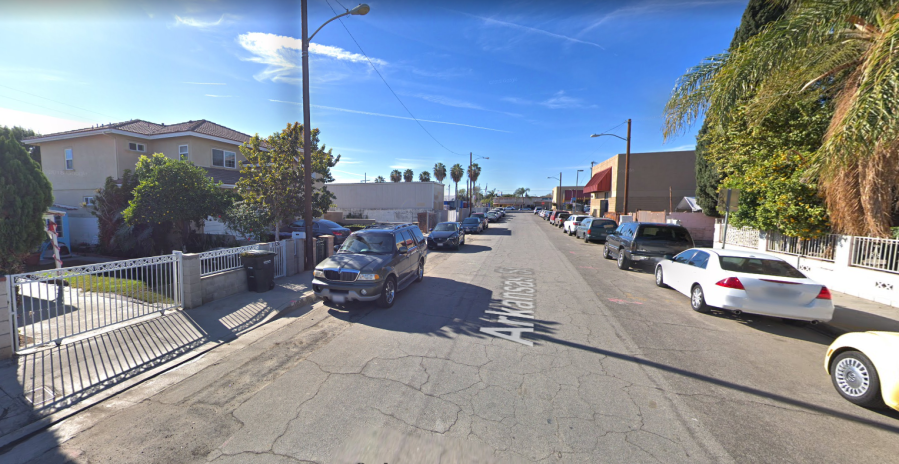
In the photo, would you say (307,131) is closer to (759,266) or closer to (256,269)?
(256,269)

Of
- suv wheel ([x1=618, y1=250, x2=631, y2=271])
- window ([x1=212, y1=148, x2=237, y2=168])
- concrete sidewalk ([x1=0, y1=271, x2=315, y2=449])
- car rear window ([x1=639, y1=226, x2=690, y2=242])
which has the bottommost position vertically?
concrete sidewalk ([x1=0, y1=271, x2=315, y2=449])

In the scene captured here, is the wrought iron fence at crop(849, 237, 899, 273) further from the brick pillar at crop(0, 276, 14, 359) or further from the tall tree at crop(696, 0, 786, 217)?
the brick pillar at crop(0, 276, 14, 359)

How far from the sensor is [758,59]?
841 centimetres

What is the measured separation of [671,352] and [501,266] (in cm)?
801

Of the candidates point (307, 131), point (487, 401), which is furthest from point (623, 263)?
point (307, 131)

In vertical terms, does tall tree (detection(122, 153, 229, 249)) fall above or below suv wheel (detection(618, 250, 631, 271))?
above

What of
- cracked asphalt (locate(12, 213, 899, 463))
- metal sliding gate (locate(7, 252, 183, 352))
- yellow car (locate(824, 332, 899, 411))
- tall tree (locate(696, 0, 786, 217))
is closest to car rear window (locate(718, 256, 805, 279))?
cracked asphalt (locate(12, 213, 899, 463))

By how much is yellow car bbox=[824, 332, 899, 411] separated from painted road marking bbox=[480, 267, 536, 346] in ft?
11.7

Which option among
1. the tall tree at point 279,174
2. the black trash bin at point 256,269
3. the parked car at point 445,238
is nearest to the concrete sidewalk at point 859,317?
the black trash bin at point 256,269

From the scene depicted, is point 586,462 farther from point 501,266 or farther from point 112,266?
point 501,266

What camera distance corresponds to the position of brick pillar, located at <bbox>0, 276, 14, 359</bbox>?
4.69 metres

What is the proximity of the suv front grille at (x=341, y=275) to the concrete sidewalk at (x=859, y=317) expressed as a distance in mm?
8730

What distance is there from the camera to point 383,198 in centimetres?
4016

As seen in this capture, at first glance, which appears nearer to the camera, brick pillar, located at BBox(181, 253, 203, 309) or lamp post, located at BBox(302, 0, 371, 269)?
brick pillar, located at BBox(181, 253, 203, 309)
